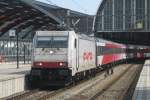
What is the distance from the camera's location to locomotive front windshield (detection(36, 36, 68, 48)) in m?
28.5

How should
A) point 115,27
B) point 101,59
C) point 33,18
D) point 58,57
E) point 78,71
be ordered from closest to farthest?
point 58,57 → point 78,71 → point 101,59 → point 33,18 → point 115,27

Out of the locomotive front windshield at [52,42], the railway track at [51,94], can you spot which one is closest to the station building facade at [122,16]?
the locomotive front windshield at [52,42]

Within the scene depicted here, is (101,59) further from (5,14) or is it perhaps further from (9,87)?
(9,87)

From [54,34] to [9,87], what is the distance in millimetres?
5459

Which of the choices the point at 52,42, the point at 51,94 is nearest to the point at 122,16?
the point at 52,42

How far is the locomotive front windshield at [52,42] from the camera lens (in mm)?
28484

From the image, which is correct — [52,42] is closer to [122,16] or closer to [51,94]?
[51,94]

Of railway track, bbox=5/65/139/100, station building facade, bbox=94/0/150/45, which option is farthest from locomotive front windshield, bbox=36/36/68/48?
station building facade, bbox=94/0/150/45

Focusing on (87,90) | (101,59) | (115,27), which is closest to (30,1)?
(101,59)

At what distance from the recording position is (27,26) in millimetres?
54156

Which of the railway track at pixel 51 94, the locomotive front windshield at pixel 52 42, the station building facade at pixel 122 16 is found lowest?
the railway track at pixel 51 94

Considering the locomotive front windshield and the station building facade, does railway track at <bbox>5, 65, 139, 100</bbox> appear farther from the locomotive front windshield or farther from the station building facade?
the station building facade

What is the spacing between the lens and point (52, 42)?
2859 cm

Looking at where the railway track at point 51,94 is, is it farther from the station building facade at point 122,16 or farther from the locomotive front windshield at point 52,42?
the station building facade at point 122,16
